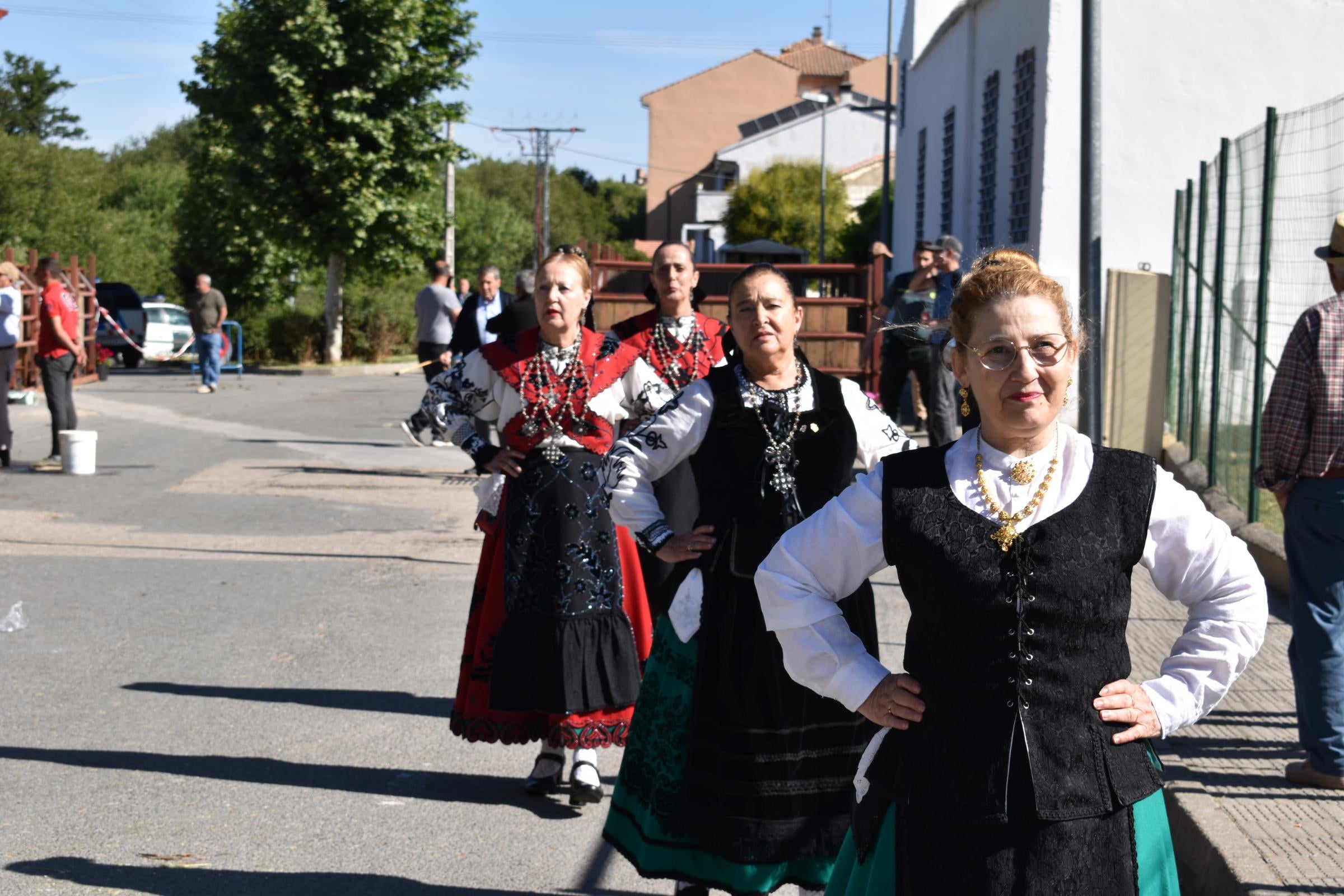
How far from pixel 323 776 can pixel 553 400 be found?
167 centimetres

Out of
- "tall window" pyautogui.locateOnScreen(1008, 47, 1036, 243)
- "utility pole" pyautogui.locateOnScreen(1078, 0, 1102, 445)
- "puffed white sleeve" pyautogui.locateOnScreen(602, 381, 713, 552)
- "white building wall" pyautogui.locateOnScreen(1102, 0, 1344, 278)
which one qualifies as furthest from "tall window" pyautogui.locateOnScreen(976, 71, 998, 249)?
"puffed white sleeve" pyautogui.locateOnScreen(602, 381, 713, 552)

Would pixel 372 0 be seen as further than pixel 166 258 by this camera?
No

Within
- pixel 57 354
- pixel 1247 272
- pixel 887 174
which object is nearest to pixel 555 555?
pixel 1247 272

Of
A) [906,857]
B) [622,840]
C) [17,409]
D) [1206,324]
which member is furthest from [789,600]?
[17,409]

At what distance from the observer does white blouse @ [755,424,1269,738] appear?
2.69 metres

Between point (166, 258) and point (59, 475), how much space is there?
4022cm

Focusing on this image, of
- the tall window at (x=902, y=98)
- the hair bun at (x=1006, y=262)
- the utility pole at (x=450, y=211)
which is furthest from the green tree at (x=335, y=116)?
the hair bun at (x=1006, y=262)

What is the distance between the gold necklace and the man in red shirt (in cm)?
1339

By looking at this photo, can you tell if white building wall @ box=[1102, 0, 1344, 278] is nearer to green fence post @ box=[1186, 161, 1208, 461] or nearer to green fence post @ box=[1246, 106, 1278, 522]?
green fence post @ box=[1186, 161, 1208, 461]

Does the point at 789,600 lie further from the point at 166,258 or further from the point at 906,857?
the point at 166,258

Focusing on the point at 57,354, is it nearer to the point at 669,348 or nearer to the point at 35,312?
the point at 35,312

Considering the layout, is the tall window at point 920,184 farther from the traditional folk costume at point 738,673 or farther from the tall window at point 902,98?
the traditional folk costume at point 738,673

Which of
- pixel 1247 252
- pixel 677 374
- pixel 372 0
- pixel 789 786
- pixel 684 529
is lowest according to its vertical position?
pixel 789 786

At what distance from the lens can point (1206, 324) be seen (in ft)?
41.0
